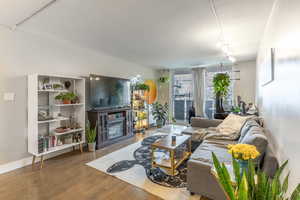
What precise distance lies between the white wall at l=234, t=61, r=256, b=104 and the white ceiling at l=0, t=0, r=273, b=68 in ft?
5.98

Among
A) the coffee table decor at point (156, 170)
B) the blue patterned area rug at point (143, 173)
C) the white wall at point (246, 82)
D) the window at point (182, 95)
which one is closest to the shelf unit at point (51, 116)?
the blue patterned area rug at point (143, 173)

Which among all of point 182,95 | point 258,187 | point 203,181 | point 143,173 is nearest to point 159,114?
point 182,95

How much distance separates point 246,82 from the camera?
17.8 ft

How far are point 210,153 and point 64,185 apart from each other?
223cm

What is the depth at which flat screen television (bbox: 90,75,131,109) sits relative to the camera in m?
3.76

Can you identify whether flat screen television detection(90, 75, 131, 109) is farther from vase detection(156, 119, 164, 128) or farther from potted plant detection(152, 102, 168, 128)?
vase detection(156, 119, 164, 128)

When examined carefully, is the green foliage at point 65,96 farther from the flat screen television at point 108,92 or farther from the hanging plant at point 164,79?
the hanging plant at point 164,79

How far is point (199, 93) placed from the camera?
6223 mm

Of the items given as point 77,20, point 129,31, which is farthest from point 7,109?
point 129,31

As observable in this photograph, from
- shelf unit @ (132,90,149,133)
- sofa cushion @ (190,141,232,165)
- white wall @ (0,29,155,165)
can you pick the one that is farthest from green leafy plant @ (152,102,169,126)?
white wall @ (0,29,155,165)

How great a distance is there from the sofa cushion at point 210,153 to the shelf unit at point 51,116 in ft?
8.59

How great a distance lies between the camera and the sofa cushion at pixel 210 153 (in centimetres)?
206

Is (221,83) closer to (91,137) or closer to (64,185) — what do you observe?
(91,137)

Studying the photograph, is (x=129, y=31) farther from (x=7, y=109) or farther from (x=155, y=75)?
(x=155, y=75)
